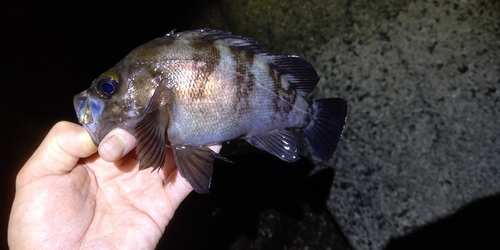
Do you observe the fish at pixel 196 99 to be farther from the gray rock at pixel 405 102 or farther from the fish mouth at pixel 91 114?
the gray rock at pixel 405 102

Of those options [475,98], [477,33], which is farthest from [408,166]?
[477,33]

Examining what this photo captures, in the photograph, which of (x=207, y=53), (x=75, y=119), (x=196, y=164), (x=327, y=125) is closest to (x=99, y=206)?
(x=196, y=164)

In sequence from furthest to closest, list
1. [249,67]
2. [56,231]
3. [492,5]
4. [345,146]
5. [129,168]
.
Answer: [345,146] → [492,5] → [129,168] → [249,67] → [56,231]

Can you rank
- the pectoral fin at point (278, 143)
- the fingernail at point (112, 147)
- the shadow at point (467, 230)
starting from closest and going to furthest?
the fingernail at point (112, 147) < the pectoral fin at point (278, 143) < the shadow at point (467, 230)

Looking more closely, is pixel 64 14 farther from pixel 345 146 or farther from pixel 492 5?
pixel 492 5

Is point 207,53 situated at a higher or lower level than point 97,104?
higher

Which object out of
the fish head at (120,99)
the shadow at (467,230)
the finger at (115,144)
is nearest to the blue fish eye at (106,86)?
the fish head at (120,99)

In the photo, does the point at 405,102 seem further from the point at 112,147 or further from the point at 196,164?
the point at 112,147

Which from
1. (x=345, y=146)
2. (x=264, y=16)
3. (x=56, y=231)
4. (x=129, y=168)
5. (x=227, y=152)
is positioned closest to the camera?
(x=56, y=231)
